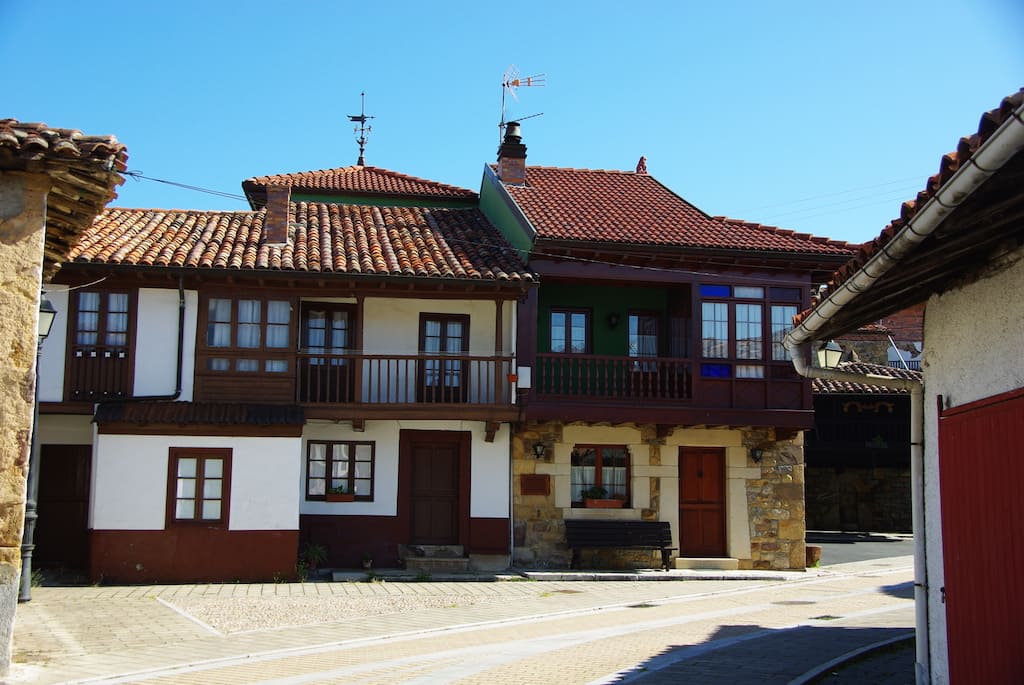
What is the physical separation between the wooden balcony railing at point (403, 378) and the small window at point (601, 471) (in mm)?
2140

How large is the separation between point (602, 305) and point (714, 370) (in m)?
2.79

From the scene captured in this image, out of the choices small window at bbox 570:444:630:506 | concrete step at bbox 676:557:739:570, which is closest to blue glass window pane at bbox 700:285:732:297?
small window at bbox 570:444:630:506

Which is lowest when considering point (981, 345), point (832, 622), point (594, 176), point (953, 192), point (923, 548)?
point (832, 622)

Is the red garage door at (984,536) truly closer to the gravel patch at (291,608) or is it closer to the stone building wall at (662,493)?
the gravel patch at (291,608)

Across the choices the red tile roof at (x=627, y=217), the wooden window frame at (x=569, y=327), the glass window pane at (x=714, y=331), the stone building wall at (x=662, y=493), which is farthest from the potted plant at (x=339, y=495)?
the glass window pane at (x=714, y=331)

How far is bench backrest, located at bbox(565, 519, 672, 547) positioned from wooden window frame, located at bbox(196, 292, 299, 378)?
5.97 metres

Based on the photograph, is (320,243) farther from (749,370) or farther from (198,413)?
(749,370)

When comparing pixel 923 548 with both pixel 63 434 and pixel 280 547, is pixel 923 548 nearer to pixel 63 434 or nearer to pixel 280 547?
pixel 280 547

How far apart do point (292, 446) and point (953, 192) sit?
47.0 feet

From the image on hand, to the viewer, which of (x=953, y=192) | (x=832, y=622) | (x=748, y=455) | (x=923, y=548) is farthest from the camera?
(x=748, y=455)

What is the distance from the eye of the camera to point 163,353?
18641mm

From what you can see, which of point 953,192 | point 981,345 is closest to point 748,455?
point 981,345

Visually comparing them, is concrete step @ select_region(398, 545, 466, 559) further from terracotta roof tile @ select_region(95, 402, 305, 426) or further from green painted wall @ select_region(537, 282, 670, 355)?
green painted wall @ select_region(537, 282, 670, 355)

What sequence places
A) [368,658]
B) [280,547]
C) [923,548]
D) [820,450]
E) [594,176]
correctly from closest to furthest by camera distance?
1. [923,548]
2. [368,658]
3. [280,547]
4. [594,176]
5. [820,450]
